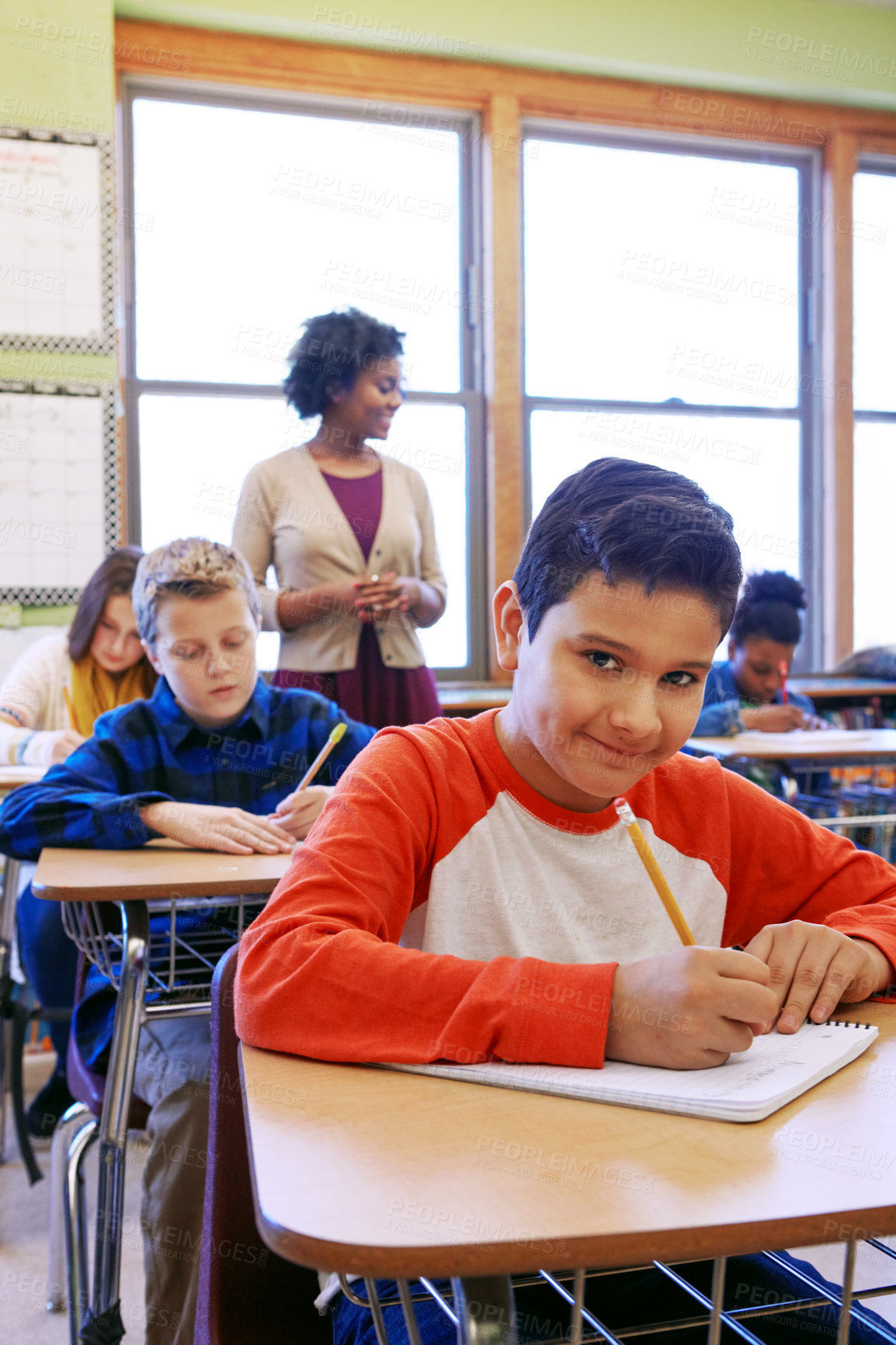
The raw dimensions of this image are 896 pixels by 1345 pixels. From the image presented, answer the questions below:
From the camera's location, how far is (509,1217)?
0.49 m

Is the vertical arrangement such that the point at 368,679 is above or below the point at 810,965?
above

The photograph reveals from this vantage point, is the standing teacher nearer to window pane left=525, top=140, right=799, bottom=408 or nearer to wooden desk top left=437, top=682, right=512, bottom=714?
wooden desk top left=437, top=682, right=512, bottom=714

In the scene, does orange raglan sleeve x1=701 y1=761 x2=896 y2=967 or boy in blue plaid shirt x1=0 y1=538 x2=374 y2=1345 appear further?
boy in blue plaid shirt x1=0 y1=538 x2=374 y2=1345

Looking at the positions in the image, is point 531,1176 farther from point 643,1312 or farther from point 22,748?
point 22,748

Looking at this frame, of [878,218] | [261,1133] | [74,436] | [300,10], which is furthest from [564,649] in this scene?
[878,218]

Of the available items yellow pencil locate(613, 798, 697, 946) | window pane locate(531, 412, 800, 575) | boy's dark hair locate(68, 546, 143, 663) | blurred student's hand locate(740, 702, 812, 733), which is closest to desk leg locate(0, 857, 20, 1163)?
boy's dark hair locate(68, 546, 143, 663)

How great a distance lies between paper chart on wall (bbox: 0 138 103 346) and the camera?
3324 millimetres

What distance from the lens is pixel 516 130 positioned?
4039 millimetres

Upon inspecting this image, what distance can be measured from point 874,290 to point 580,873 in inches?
173

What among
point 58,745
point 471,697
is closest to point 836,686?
point 471,697

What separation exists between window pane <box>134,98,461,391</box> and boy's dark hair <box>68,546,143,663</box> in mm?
1419

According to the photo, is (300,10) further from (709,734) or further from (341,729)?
(341,729)

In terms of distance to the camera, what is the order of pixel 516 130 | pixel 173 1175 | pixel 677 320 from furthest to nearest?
pixel 677 320, pixel 516 130, pixel 173 1175

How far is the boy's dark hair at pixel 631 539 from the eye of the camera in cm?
90
